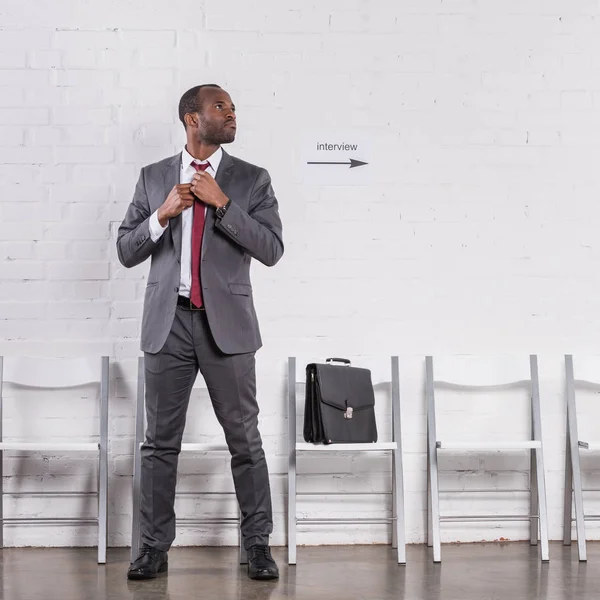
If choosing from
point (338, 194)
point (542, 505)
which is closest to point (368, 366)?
point (338, 194)

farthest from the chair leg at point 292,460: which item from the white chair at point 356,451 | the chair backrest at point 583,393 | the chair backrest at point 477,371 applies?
the chair backrest at point 583,393

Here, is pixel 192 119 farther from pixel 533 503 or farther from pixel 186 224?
pixel 533 503

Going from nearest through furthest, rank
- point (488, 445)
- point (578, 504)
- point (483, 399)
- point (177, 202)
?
point (177, 202) < point (488, 445) < point (578, 504) < point (483, 399)

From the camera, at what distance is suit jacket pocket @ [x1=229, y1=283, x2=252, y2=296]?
3.18m

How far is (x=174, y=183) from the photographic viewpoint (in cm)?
330

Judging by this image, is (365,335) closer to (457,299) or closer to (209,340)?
(457,299)

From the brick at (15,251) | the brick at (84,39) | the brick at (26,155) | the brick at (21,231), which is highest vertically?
the brick at (84,39)

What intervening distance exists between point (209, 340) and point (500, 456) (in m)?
1.52

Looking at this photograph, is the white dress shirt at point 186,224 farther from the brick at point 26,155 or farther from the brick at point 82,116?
the brick at point 26,155

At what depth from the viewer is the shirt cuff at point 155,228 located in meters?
3.12

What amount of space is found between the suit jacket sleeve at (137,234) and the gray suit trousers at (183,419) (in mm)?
266

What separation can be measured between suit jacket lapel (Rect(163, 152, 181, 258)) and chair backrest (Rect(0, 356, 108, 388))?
83cm

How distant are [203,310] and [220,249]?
0.24 metres

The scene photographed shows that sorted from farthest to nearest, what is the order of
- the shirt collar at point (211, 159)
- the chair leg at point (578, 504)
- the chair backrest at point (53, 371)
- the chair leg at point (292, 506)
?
the chair backrest at point (53, 371) < the chair leg at point (578, 504) < the chair leg at point (292, 506) < the shirt collar at point (211, 159)
